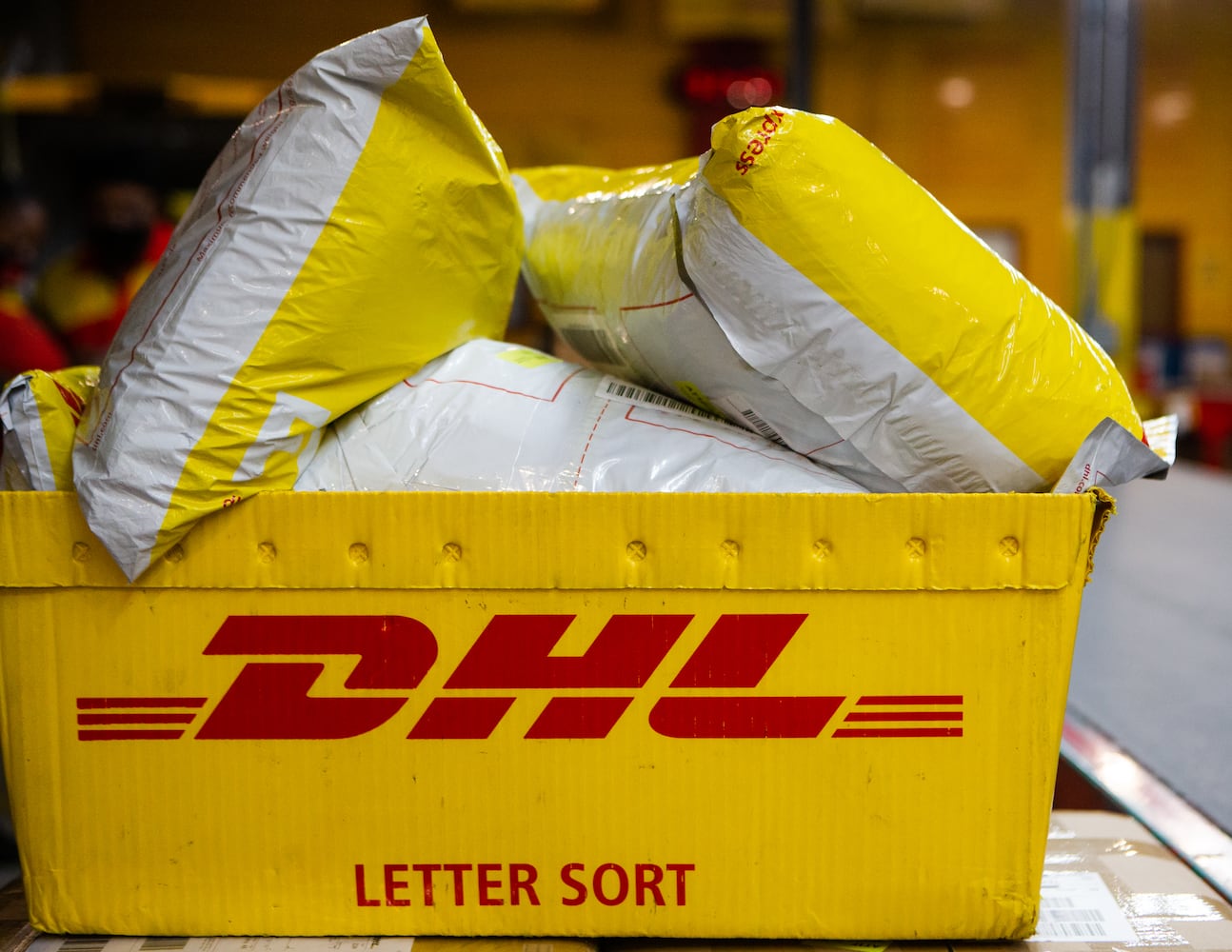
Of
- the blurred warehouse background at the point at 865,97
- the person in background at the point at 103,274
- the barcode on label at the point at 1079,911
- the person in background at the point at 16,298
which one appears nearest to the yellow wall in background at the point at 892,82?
the blurred warehouse background at the point at 865,97

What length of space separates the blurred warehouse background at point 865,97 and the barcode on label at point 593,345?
589 cm

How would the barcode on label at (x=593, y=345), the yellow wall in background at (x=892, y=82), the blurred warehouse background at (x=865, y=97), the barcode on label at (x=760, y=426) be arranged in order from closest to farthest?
1. the barcode on label at (x=760, y=426)
2. the barcode on label at (x=593, y=345)
3. the blurred warehouse background at (x=865, y=97)
4. the yellow wall in background at (x=892, y=82)

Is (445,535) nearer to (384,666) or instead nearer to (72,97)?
(384,666)

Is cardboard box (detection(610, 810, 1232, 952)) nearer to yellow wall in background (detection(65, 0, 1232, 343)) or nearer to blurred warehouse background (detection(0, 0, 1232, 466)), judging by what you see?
blurred warehouse background (detection(0, 0, 1232, 466))

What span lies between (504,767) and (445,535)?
203mm

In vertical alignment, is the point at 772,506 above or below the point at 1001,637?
above

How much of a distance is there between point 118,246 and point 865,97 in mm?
7602

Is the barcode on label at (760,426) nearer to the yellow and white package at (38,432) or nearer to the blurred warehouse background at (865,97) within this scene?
the yellow and white package at (38,432)

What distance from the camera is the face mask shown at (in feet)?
11.7

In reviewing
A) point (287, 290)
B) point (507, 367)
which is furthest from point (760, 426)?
point (287, 290)

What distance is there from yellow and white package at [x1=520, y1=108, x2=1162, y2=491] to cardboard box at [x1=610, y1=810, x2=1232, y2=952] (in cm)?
40

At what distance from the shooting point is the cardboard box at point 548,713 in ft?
2.78

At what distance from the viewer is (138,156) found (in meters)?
6.80

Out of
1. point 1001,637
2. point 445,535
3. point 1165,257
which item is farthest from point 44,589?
point 1165,257
